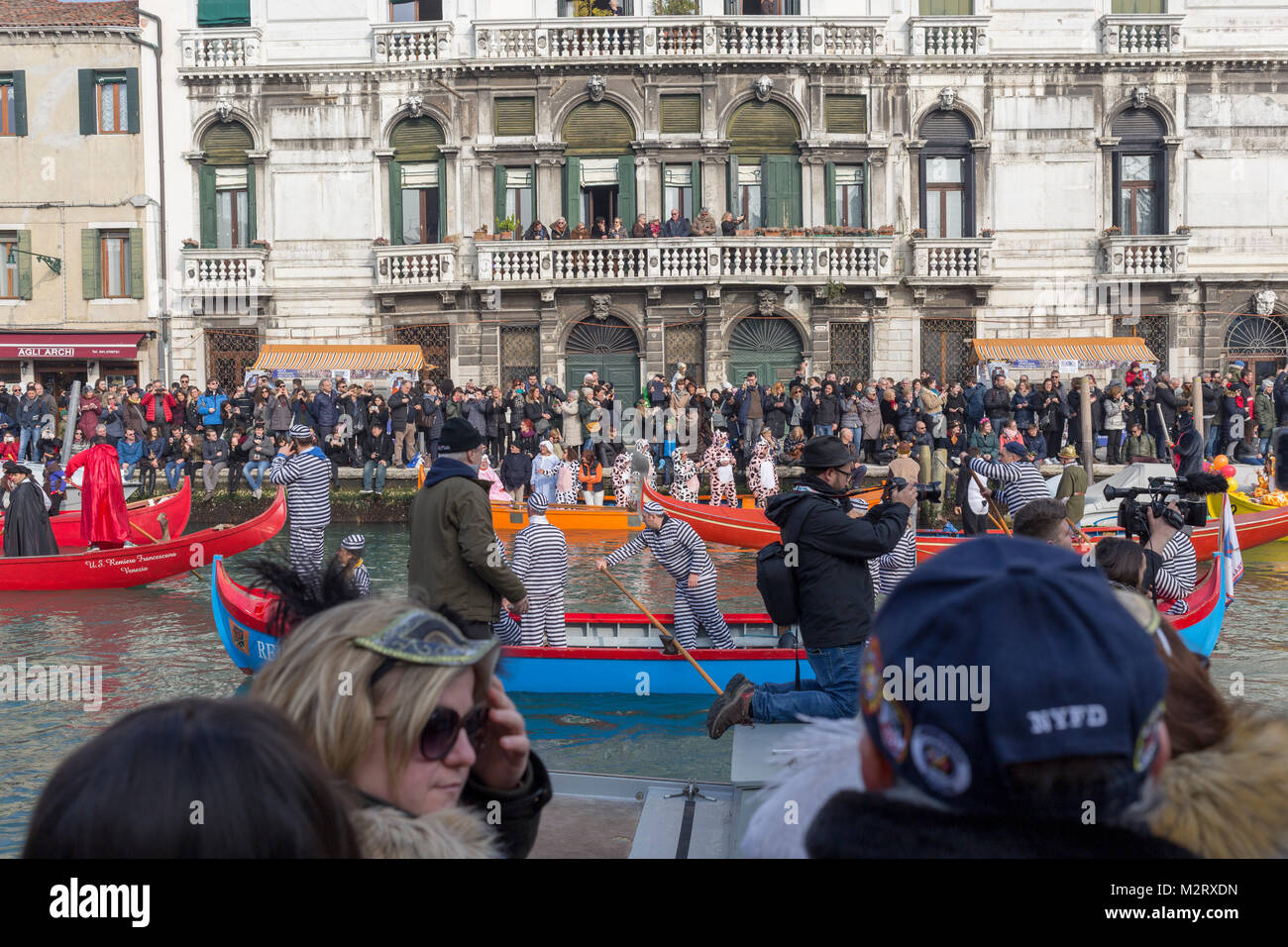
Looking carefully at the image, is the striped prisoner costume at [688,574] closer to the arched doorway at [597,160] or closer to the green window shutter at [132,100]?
the arched doorway at [597,160]

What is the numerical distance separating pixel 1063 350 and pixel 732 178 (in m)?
8.83

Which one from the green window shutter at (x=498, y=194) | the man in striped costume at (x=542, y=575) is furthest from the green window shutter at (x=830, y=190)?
the man in striped costume at (x=542, y=575)

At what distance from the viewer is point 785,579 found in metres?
6.53

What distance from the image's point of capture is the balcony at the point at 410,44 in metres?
28.5

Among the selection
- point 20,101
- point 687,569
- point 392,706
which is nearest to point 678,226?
point 20,101

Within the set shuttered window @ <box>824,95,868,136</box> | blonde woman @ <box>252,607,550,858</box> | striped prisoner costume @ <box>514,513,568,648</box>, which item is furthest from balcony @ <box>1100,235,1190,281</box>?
blonde woman @ <box>252,607,550,858</box>

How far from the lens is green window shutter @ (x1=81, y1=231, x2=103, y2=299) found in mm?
29328

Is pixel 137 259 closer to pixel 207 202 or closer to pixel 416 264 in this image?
A: pixel 207 202

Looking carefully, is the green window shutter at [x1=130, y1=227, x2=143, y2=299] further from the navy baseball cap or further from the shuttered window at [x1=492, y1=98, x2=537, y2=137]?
the navy baseball cap

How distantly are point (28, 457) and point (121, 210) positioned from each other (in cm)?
749

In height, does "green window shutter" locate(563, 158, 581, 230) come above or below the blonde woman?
above

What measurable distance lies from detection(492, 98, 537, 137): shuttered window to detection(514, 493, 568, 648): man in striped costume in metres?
20.3

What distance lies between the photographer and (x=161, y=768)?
1.46 metres
